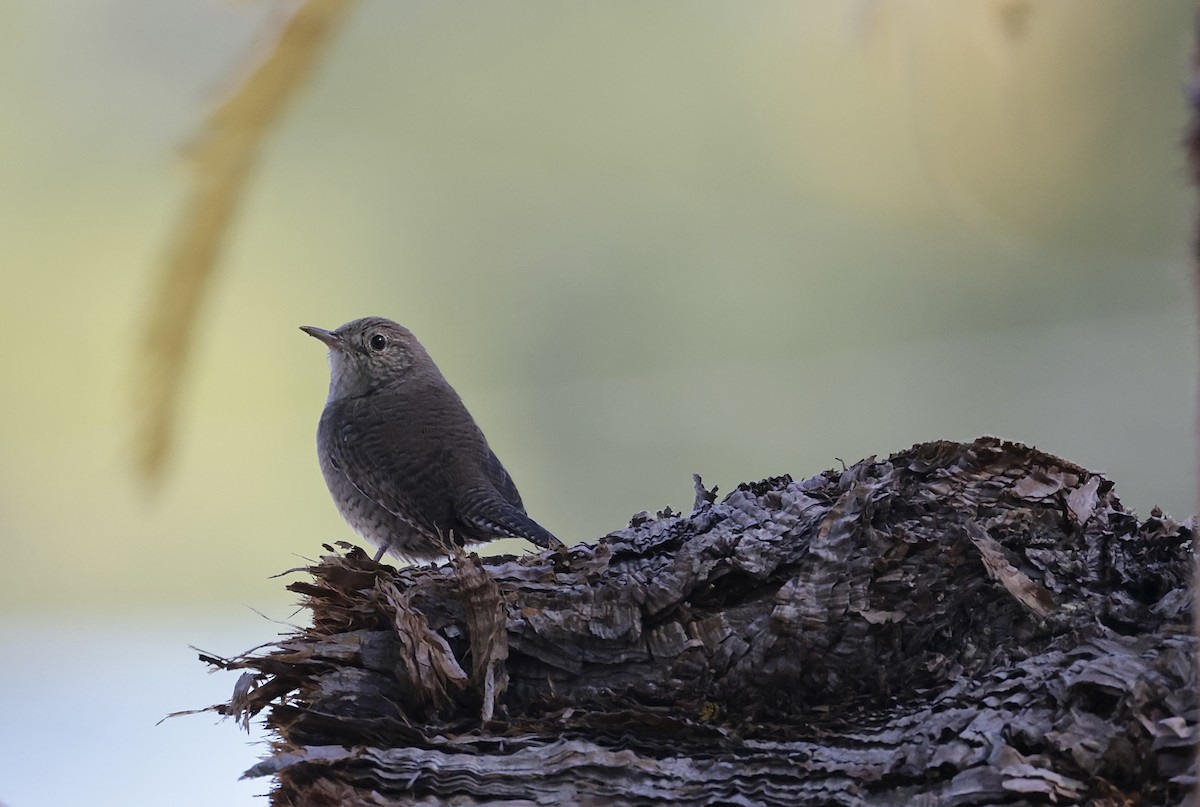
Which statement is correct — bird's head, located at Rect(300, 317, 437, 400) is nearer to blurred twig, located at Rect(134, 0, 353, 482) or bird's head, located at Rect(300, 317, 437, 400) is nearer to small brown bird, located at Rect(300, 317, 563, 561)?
small brown bird, located at Rect(300, 317, 563, 561)

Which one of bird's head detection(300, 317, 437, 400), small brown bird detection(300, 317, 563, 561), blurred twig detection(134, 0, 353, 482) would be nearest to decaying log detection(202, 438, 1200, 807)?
small brown bird detection(300, 317, 563, 561)

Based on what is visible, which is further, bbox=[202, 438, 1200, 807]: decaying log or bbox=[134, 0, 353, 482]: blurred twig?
bbox=[134, 0, 353, 482]: blurred twig

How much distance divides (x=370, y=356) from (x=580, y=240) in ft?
3.59

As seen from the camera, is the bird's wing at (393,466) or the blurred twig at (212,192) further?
the blurred twig at (212,192)

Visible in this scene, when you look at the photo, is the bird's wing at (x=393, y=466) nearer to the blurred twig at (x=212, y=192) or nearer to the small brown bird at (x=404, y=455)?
the small brown bird at (x=404, y=455)

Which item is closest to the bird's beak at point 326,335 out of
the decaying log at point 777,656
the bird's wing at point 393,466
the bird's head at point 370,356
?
the bird's head at point 370,356

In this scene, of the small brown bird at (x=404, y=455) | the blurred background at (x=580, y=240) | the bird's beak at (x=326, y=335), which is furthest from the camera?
the blurred background at (x=580, y=240)

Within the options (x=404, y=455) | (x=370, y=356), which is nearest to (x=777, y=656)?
(x=404, y=455)

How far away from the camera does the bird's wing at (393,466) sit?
7.04 ft

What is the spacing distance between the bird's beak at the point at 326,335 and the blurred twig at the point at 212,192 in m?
1.03

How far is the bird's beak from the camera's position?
242cm

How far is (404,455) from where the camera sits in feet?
7.27

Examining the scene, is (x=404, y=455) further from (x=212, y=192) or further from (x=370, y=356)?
(x=212, y=192)

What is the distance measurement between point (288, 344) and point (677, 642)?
2.21 m
